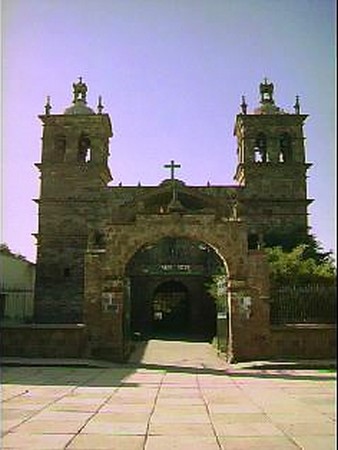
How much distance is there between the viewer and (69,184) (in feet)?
100

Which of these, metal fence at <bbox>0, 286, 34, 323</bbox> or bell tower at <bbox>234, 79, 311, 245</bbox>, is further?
bell tower at <bbox>234, 79, 311, 245</bbox>

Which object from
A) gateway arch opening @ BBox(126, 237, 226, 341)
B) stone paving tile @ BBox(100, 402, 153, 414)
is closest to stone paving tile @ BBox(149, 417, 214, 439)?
stone paving tile @ BBox(100, 402, 153, 414)

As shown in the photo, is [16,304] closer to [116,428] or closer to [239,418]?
[239,418]

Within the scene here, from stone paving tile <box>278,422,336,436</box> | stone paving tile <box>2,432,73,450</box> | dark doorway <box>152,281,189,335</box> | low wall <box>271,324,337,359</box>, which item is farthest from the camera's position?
dark doorway <box>152,281,189,335</box>

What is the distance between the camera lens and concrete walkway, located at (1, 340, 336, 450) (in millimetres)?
6027

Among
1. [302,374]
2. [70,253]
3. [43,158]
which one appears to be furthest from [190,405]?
[43,158]

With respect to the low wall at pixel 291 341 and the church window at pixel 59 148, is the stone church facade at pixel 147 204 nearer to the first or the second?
the church window at pixel 59 148

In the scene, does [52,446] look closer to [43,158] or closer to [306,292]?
[306,292]

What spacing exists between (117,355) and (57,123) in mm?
17776

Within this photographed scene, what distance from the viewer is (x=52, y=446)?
5.67 m

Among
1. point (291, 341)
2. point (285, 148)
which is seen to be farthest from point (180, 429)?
point (285, 148)

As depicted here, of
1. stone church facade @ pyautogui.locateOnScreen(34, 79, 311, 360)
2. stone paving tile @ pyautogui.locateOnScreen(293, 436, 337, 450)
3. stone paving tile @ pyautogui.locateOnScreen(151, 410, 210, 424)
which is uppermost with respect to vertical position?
stone church facade @ pyautogui.locateOnScreen(34, 79, 311, 360)

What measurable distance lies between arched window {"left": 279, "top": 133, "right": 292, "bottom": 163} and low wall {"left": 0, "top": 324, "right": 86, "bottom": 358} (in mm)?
18729

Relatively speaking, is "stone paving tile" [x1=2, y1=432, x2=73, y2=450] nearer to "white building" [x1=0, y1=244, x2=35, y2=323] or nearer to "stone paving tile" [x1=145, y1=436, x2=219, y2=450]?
"stone paving tile" [x1=145, y1=436, x2=219, y2=450]
